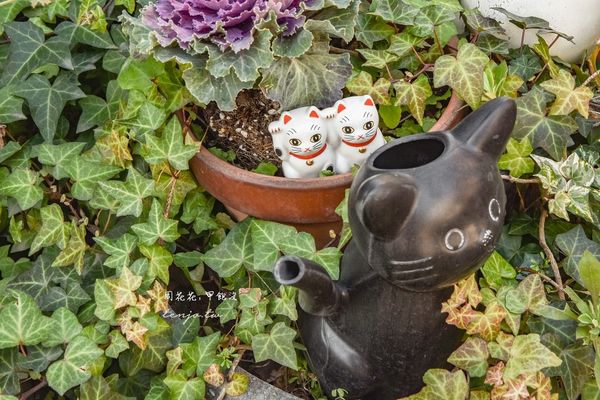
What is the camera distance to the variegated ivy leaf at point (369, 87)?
1143 mm

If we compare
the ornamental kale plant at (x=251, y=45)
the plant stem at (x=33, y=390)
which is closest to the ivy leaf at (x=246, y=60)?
the ornamental kale plant at (x=251, y=45)

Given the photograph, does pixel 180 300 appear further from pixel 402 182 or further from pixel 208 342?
pixel 402 182

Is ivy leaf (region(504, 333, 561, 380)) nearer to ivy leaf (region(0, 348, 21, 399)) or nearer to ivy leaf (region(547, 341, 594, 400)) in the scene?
ivy leaf (region(547, 341, 594, 400))

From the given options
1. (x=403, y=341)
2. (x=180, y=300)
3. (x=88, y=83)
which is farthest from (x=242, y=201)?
(x=88, y=83)

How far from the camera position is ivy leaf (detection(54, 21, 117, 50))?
1.30 metres

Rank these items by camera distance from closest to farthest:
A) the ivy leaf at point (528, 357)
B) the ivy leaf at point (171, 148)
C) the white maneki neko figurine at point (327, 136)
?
the ivy leaf at point (528, 357) < the white maneki neko figurine at point (327, 136) < the ivy leaf at point (171, 148)

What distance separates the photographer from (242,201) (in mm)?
1143

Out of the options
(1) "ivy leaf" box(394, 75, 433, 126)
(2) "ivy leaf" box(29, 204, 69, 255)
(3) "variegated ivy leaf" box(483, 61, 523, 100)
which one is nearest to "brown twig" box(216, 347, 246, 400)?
(2) "ivy leaf" box(29, 204, 69, 255)

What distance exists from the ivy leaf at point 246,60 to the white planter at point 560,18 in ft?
1.37

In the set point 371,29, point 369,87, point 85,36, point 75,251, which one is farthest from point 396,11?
point 75,251

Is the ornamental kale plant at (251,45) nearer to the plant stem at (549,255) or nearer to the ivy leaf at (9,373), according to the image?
the plant stem at (549,255)

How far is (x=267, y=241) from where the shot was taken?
1109 mm

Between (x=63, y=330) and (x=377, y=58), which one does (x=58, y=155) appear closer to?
(x=63, y=330)

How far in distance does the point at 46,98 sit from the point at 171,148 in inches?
11.4
